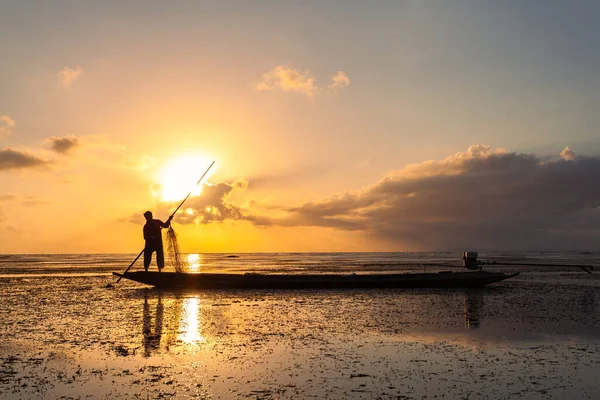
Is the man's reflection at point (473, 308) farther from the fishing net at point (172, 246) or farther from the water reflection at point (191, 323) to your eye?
the fishing net at point (172, 246)

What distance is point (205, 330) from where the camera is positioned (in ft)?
43.4

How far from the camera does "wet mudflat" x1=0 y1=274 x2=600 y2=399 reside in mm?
7977

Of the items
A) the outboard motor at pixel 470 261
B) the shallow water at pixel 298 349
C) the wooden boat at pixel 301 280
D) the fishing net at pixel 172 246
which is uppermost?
the fishing net at pixel 172 246

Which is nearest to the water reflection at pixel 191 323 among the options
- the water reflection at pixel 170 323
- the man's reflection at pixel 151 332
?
the water reflection at pixel 170 323

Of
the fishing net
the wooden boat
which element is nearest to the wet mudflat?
the fishing net

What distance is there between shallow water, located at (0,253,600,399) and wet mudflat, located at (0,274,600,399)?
3 centimetres

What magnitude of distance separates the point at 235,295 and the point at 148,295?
3.81 m

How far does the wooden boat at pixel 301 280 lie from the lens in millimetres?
25094

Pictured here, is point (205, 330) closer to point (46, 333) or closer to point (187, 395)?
point (46, 333)

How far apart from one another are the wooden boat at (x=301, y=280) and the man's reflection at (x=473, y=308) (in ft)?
6.84

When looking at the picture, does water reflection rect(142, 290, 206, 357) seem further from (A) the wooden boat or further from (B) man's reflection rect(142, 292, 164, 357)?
(A) the wooden boat

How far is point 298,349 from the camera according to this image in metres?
10.9

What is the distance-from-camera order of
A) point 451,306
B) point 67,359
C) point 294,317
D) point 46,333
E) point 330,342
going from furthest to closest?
point 451,306, point 294,317, point 46,333, point 330,342, point 67,359

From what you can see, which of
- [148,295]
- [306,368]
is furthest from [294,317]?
[148,295]
